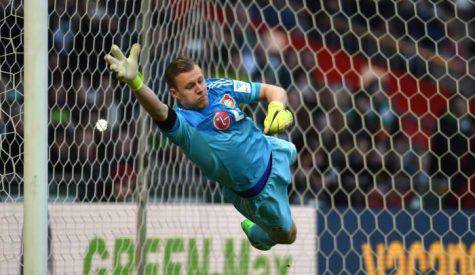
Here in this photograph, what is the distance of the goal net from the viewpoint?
14.4 ft

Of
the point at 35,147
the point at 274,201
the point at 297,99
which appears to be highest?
the point at 297,99

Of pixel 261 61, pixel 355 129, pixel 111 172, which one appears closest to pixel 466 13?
pixel 355 129

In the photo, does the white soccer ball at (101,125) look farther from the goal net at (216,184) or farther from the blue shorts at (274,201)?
the blue shorts at (274,201)

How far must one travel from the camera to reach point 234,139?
2984mm

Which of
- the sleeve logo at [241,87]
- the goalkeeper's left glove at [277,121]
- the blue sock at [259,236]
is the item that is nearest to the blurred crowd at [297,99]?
the blue sock at [259,236]

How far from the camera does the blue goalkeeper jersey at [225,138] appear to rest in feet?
9.70

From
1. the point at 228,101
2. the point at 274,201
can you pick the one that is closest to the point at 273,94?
the point at 228,101

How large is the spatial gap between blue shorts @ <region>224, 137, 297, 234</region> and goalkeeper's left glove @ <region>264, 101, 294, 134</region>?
1.61 ft

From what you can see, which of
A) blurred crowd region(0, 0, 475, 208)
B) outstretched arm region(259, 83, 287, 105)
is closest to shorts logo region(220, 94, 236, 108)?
outstretched arm region(259, 83, 287, 105)

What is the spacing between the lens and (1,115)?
413 centimetres

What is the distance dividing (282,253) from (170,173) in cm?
83

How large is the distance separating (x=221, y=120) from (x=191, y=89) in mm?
161

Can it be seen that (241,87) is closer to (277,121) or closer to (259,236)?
(277,121)

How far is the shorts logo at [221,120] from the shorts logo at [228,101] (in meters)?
0.04
